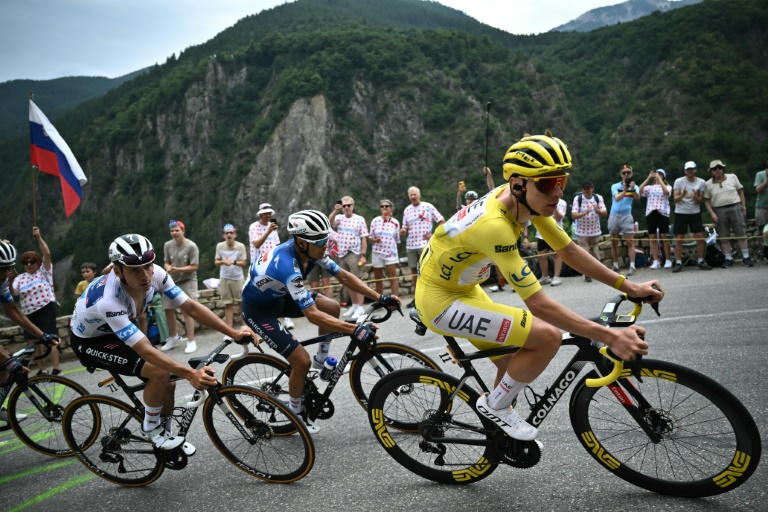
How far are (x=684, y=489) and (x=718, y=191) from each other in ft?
32.0

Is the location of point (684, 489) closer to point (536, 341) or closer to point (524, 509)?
point (524, 509)

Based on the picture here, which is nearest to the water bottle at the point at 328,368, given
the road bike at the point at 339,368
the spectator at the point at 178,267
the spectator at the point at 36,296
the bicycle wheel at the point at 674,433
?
the road bike at the point at 339,368

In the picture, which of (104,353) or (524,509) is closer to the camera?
(524,509)

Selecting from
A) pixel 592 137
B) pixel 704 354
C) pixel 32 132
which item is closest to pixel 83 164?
pixel 592 137

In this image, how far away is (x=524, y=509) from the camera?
3537 millimetres

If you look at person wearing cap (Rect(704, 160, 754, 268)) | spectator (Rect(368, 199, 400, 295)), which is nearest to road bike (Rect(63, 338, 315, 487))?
spectator (Rect(368, 199, 400, 295))

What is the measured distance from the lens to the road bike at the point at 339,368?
4.93 m

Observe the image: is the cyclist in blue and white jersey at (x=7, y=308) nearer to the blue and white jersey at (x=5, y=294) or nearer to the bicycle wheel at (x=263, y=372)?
the blue and white jersey at (x=5, y=294)

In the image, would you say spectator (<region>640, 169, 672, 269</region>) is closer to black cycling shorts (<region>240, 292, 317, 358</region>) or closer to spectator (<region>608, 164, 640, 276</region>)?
spectator (<region>608, 164, 640, 276</region>)

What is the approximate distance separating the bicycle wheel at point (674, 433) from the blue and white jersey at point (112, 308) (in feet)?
9.75

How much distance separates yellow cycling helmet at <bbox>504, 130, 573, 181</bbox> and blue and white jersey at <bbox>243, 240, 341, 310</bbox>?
2.15 meters

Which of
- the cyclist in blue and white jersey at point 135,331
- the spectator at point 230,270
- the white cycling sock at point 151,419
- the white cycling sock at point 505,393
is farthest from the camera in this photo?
the spectator at point 230,270

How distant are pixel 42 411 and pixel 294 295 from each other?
2.89 m

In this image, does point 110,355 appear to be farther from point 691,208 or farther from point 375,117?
point 375,117
